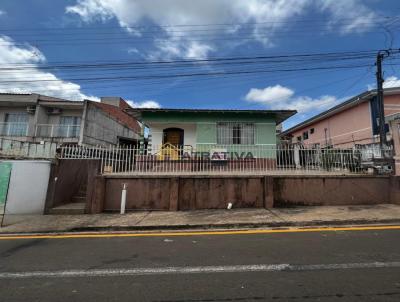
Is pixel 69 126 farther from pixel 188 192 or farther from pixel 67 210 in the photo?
pixel 188 192

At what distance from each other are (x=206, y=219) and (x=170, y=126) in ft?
33.8

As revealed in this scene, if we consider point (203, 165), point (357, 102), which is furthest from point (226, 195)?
point (357, 102)

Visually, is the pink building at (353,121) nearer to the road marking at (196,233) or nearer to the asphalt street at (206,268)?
the road marking at (196,233)

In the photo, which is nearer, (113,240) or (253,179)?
(113,240)

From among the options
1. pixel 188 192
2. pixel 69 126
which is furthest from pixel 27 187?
pixel 69 126

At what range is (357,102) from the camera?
17.5m

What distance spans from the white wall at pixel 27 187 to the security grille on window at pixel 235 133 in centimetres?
994

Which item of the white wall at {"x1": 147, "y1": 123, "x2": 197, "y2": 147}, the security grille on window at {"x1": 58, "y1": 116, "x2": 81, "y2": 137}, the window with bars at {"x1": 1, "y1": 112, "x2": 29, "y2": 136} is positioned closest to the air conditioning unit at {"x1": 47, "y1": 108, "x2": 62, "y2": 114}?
the security grille on window at {"x1": 58, "y1": 116, "x2": 81, "y2": 137}

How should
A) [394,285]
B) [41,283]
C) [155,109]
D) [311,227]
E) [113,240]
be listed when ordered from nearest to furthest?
[394,285], [41,283], [113,240], [311,227], [155,109]

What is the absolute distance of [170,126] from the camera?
55.9 feet

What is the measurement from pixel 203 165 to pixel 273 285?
8.23 m

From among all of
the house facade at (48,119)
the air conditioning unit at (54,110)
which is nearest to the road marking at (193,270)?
the house facade at (48,119)

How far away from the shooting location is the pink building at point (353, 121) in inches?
649

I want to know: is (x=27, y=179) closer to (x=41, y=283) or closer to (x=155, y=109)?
(x=41, y=283)
